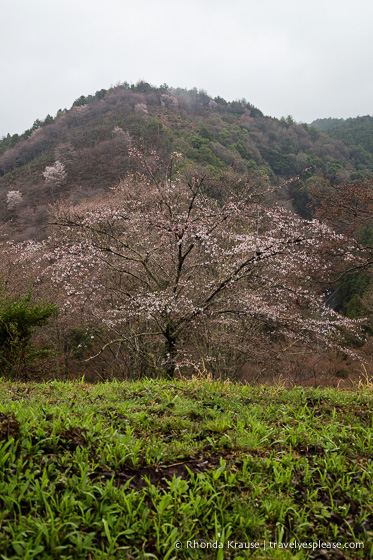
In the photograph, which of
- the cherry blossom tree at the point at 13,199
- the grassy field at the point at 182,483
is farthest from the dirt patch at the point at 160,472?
the cherry blossom tree at the point at 13,199

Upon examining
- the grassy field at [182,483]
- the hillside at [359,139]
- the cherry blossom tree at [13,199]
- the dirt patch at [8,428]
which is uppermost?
the hillside at [359,139]

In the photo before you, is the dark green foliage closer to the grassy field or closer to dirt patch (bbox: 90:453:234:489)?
the grassy field

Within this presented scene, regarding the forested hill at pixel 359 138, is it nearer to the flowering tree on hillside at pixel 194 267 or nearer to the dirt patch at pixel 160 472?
the flowering tree on hillside at pixel 194 267

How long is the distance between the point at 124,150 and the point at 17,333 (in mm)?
33654

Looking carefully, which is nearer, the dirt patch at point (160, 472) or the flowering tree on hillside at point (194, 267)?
the dirt patch at point (160, 472)

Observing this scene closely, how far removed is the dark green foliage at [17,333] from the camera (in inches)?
246

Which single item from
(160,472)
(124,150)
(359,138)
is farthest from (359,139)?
(160,472)

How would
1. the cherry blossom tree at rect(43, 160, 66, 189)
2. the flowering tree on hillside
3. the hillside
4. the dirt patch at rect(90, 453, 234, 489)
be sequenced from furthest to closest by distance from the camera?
the hillside
the cherry blossom tree at rect(43, 160, 66, 189)
the flowering tree on hillside
the dirt patch at rect(90, 453, 234, 489)

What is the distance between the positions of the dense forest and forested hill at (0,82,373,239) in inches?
11.1

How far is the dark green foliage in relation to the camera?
6.24 metres

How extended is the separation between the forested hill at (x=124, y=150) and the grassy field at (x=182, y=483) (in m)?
22.7

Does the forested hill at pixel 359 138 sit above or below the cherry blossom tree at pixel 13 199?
above

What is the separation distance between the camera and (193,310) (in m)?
7.20

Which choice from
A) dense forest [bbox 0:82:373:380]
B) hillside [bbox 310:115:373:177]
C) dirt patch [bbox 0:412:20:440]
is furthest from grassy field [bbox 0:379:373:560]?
hillside [bbox 310:115:373:177]
